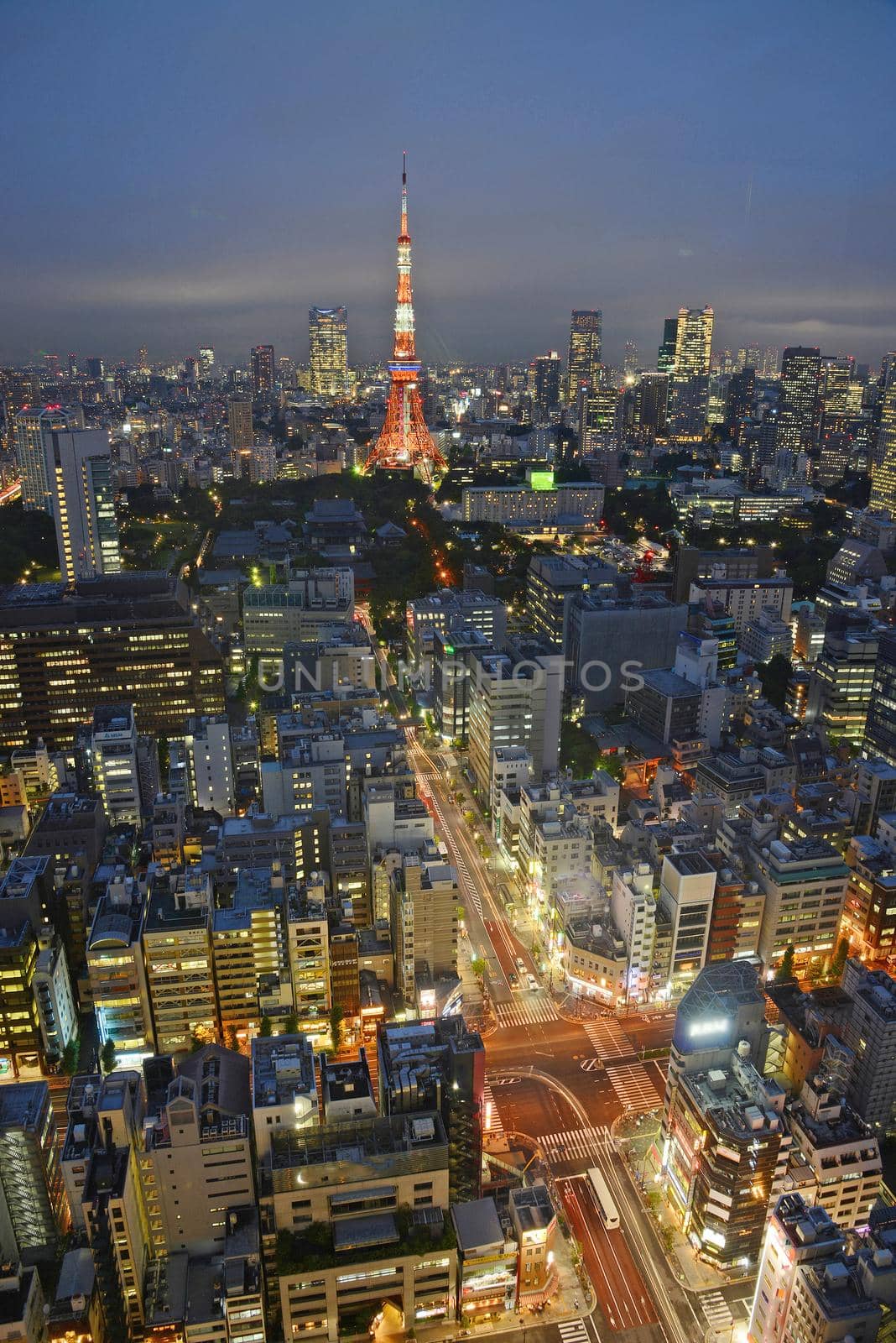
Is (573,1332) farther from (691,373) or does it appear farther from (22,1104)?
(691,373)

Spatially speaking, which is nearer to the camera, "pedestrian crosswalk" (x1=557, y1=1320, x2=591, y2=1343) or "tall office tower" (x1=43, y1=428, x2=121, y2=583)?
"pedestrian crosswalk" (x1=557, y1=1320, x2=591, y2=1343)

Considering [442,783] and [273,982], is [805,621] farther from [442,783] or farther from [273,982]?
[273,982]

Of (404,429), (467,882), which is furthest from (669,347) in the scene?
(467,882)

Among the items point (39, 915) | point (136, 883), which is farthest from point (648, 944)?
point (39, 915)

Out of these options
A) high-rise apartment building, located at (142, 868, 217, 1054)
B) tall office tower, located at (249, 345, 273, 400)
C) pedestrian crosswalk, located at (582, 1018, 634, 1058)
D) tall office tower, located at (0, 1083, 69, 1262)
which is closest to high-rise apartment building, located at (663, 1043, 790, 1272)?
pedestrian crosswalk, located at (582, 1018, 634, 1058)

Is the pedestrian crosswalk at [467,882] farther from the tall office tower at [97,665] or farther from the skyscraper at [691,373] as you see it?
the skyscraper at [691,373]

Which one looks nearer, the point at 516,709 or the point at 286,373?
the point at 516,709

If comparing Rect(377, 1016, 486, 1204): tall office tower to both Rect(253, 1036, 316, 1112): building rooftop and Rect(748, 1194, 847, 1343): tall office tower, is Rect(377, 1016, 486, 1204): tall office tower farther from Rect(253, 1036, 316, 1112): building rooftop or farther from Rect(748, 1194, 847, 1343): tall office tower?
Rect(748, 1194, 847, 1343): tall office tower
